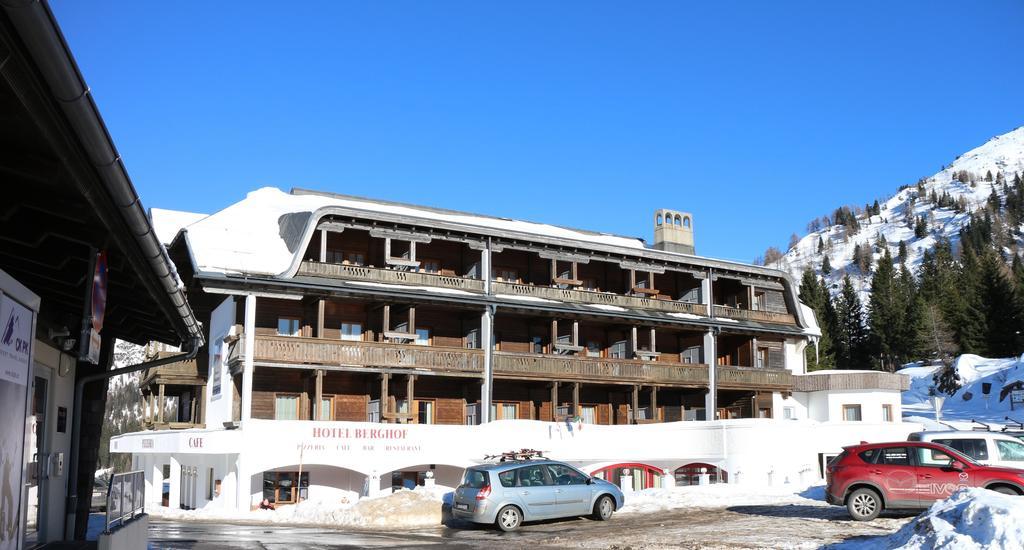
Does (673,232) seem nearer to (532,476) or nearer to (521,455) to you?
(521,455)

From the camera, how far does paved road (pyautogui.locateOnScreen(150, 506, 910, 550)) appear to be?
56.0ft

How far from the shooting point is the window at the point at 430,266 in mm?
38656

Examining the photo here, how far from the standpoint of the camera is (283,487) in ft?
103

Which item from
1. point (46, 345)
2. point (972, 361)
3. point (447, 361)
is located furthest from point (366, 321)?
point (972, 361)

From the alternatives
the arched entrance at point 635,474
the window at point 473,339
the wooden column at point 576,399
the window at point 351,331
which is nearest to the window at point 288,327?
the window at point 351,331

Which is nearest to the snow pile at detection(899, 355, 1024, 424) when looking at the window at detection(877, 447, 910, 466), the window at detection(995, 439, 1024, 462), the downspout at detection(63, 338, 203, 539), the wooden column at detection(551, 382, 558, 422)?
the wooden column at detection(551, 382, 558, 422)

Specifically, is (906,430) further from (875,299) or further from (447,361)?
(875,299)

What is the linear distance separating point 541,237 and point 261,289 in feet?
38.7

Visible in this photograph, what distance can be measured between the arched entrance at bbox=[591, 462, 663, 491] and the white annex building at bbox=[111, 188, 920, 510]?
3.3 inches

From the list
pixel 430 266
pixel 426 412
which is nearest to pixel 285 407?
pixel 426 412

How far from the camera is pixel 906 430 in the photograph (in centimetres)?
3641

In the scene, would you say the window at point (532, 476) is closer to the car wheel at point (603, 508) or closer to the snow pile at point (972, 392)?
the car wheel at point (603, 508)

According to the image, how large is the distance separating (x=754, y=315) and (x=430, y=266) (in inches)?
642

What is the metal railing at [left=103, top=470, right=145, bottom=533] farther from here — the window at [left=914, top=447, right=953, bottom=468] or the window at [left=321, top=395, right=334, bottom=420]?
the window at [left=321, top=395, right=334, bottom=420]
